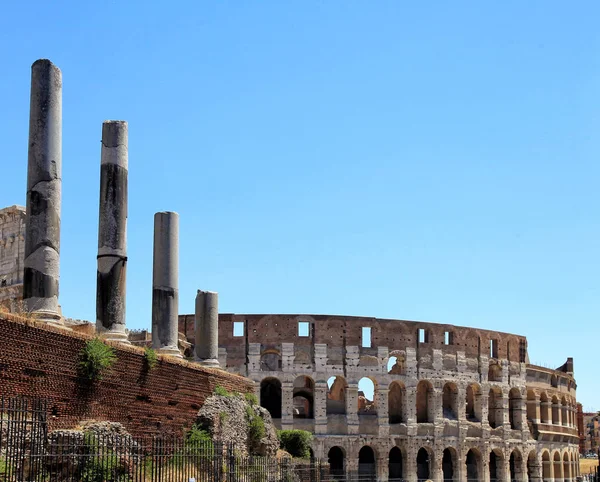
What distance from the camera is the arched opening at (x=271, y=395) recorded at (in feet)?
133

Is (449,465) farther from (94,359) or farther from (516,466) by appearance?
(94,359)

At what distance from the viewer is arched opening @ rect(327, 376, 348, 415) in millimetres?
40844

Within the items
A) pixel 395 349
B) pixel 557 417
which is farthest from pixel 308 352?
pixel 557 417

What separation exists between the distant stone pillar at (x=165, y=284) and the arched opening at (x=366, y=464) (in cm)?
2253

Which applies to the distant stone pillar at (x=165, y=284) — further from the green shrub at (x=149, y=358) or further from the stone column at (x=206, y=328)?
the stone column at (x=206, y=328)

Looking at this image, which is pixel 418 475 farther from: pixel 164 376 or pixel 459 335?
pixel 164 376

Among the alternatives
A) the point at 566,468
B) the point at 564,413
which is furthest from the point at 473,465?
the point at 564,413

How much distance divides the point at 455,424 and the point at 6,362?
32983 mm

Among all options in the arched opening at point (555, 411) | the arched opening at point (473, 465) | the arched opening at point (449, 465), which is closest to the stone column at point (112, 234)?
the arched opening at point (449, 465)

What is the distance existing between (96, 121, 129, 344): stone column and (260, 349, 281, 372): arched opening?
23553 millimetres

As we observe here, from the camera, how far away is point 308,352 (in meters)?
39.5

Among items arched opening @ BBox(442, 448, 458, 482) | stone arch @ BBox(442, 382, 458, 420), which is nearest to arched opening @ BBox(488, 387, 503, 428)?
stone arch @ BBox(442, 382, 458, 420)

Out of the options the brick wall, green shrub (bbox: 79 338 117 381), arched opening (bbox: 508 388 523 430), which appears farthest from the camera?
arched opening (bbox: 508 388 523 430)

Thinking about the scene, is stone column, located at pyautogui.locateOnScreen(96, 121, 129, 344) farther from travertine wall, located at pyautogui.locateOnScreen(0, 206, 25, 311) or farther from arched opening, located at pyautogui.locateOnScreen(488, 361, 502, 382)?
arched opening, located at pyautogui.locateOnScreen(488, 361, 502, 382)
